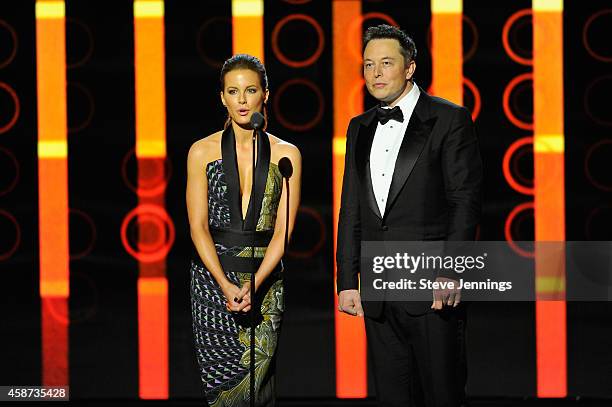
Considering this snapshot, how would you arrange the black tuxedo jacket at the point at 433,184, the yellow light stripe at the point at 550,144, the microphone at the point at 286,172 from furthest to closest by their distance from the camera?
1. the yellow light stripe at the point at 550,144
2. the microphone at the point at 286,172
3. the black tuxedo jacket at the point at 433,184

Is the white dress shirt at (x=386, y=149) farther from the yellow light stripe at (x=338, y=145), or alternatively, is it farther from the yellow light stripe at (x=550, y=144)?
the yellow light stripe at (x=550, y=144)

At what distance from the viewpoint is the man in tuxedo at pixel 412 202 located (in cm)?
302

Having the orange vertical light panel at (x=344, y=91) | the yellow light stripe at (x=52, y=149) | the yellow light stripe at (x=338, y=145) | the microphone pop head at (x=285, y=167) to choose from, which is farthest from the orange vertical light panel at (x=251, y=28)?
the microphone pop head at (x=285, y=167)

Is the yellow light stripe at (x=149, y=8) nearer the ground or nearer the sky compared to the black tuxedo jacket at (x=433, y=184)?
nearer the sky

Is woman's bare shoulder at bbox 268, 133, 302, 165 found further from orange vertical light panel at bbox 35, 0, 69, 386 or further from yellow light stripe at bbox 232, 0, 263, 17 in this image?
orange vertical light panel at bbox 35, 0, 69, 386

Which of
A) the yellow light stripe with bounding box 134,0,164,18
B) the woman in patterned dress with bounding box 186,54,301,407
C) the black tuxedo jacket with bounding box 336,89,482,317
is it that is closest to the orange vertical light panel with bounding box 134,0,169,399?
the yellow light stripe with bounding box 134,0,164,18

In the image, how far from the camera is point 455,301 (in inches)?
118

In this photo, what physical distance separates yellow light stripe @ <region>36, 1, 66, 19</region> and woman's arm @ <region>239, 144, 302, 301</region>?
1.96 meters

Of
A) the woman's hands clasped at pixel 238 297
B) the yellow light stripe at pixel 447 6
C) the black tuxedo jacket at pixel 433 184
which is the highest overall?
the yellow light stripe at pixel 447 6

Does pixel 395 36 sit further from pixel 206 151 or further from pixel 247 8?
pixel 247 8

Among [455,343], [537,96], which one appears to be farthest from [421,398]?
[537,96]

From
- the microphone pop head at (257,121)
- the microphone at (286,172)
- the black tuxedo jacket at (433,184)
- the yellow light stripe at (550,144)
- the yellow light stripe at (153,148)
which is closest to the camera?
the microphone pop head at (257,121)

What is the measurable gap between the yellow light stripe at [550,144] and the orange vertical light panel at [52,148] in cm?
236

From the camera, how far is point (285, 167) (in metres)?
3.36
